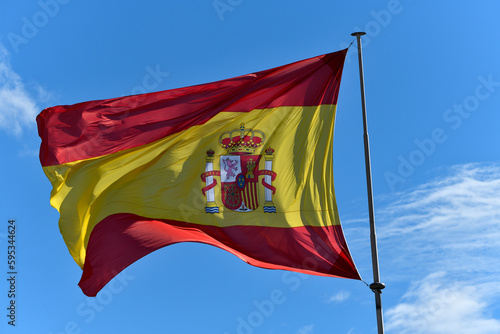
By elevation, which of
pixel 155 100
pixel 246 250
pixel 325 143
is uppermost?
pixel 155 100

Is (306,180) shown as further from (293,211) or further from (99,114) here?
(99,114)

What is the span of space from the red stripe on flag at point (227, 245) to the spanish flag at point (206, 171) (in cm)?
3

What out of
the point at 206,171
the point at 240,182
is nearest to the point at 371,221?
the point at 240,182

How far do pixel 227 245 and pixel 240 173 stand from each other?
1864mm

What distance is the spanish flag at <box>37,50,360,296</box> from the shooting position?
18562 millimetres

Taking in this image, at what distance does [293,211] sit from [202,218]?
222 centimetres

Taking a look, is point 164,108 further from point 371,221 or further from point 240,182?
point 371,221

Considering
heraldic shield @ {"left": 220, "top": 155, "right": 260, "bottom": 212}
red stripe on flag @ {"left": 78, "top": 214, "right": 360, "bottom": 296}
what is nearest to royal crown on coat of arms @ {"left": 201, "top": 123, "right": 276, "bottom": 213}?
heraldic shield @ {"left": 220, "top": 155, "right": 260, "bottom": 212}

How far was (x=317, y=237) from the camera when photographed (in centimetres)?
1841

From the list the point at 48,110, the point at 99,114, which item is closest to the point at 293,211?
the point at 99,114

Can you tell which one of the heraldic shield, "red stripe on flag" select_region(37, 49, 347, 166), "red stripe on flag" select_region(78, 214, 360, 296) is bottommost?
"red stripe on flag" select_region(78, 214, 360, 296)

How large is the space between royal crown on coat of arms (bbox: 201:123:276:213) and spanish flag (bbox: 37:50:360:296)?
1.0 inches

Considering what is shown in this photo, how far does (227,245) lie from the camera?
18.7 meters

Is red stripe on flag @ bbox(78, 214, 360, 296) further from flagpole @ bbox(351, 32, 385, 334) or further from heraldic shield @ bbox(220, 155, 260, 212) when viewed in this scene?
flagpole @ bbox(351, 32, 385, 334)
